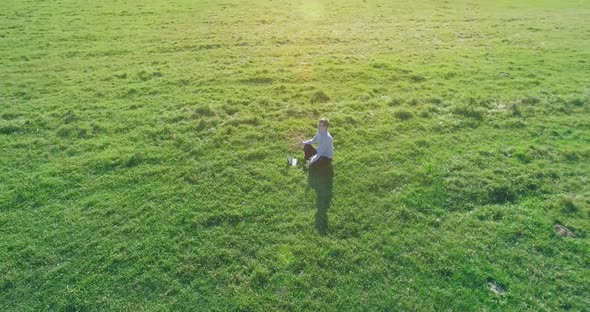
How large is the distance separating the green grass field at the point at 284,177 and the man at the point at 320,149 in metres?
0.77

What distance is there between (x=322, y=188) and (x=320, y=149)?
1.40m

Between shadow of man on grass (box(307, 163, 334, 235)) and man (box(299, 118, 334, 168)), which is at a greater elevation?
man (box(299, 118, 334, 168))

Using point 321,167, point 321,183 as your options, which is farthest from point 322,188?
point 321,167

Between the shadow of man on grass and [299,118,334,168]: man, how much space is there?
233 mm

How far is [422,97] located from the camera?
2006 cm

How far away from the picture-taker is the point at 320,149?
13977 mm

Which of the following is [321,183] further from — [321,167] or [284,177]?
[284,177]

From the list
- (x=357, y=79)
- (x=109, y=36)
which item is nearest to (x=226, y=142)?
(x=357, y=79)

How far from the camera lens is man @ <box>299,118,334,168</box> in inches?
535

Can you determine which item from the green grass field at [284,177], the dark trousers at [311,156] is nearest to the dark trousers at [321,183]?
the dark trousers at [311,156]

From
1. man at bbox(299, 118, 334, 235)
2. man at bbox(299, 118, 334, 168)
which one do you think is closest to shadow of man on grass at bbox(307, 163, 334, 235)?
man at bbox(299, 118, 334, 235)

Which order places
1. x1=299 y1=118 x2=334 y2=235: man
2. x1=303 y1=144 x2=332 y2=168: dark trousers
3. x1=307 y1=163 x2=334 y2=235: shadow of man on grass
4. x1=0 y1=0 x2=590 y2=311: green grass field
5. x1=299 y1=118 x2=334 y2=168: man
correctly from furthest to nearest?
x1=303 y1=144 x2=332 y2=168: dark trousers, x1=299 y1=118 x2=334 y2=168: man, x1=299 y1=118 x2=334 y2=235: man, x1=307 y1=163 x2=334 y2=235: shadow of man on grass, x1=0 y1=0 x2=590 y2=311: green grass field

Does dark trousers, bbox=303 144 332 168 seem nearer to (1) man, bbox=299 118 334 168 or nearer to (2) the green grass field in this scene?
(1) man, bbox=299 118 334 168

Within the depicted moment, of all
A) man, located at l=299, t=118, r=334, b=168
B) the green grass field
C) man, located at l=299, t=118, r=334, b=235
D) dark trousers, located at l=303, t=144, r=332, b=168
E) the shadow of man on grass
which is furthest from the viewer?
dark trousers, located at l=303, t=144, r=332, b=168
